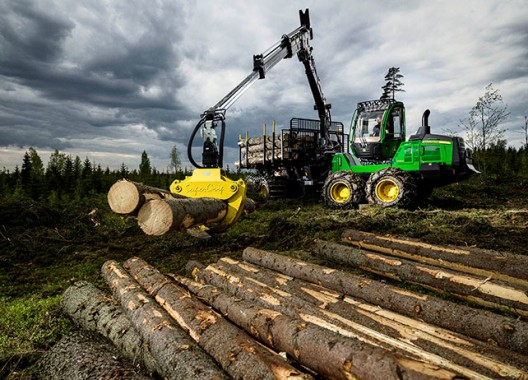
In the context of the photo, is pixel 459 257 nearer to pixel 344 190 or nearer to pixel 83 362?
pixel 83 362

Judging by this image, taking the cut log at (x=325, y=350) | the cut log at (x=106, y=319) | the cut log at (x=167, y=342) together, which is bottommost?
the cut log at (x=106, y=319)

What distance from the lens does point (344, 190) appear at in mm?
11594

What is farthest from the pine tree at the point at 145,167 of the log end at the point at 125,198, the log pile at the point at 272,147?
the log end at the point at 125,198

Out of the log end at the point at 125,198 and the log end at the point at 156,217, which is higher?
the log end at the point at 125,198

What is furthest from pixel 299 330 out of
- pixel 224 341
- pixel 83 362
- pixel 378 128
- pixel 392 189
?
pixel 378 128

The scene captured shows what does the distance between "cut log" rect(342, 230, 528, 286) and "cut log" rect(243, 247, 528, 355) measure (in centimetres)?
153

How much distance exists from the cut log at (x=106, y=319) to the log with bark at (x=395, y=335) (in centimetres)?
132

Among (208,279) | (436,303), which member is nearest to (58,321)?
(208,279)

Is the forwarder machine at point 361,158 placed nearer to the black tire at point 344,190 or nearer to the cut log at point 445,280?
the black tire at point 344,190

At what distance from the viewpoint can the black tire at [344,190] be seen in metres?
11.0

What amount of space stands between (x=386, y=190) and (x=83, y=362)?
922 cm

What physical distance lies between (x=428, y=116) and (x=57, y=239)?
1138 cm

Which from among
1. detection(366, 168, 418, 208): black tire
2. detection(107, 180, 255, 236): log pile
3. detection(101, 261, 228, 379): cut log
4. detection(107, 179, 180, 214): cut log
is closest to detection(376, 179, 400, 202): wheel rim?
detection(366, 168, 418, 208): black tire

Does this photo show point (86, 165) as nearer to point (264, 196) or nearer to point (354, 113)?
point (264, 196)
